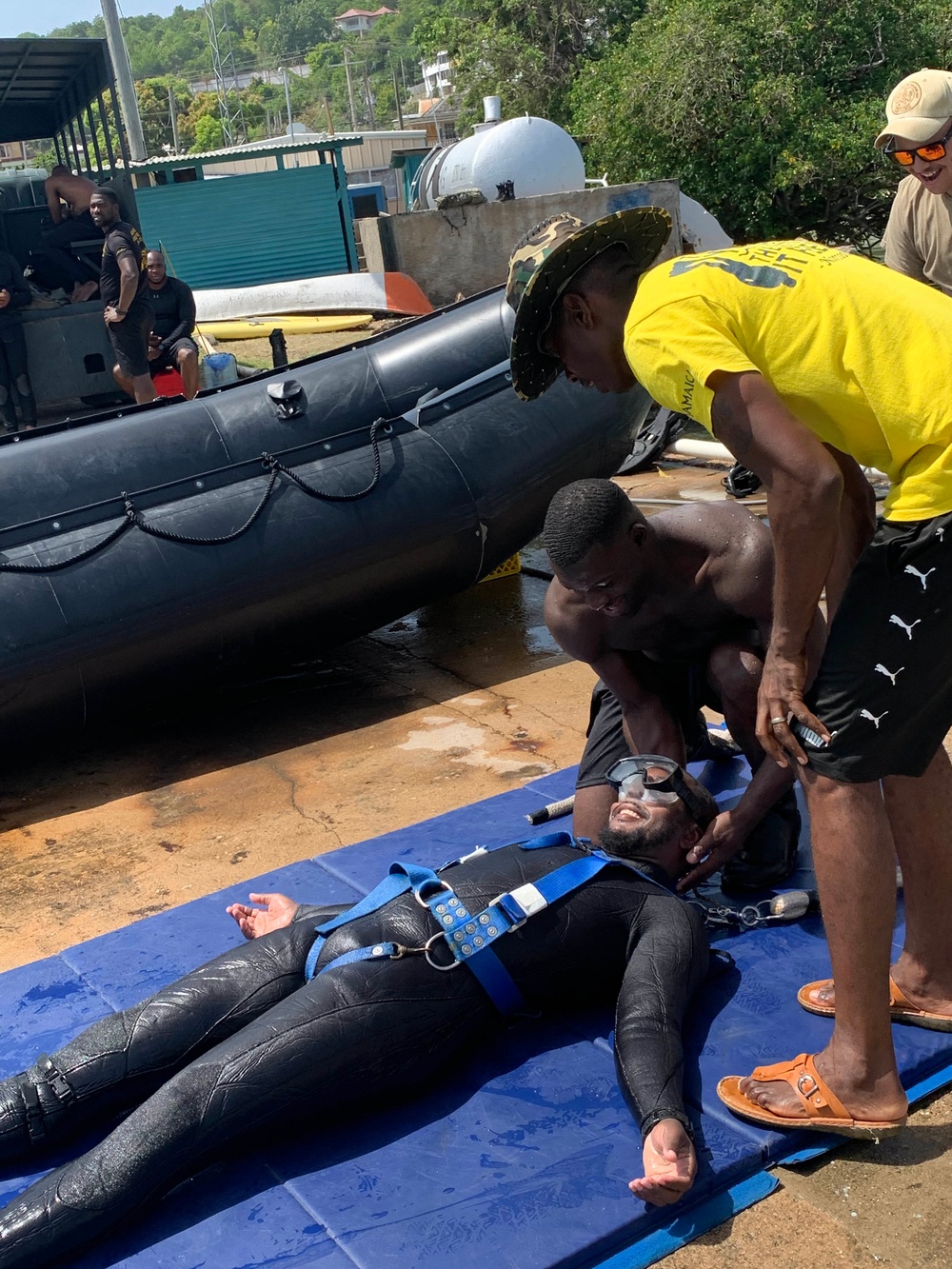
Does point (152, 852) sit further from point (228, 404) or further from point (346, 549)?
point (228, 404)

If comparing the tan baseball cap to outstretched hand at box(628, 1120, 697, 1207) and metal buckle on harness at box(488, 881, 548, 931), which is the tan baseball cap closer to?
metal buckle on harness at box(488, 881, 548, 931)

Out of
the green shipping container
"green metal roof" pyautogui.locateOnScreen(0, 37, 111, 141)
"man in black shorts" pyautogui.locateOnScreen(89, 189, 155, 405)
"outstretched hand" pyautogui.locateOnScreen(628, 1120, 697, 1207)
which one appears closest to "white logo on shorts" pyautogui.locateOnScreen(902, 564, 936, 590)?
"outstretched hand" pyautogui.locateOnScreen(628, 1120, 697, 1207)

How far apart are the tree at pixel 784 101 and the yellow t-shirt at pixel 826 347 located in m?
12.2

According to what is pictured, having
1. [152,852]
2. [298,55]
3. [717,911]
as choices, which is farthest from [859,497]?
[298,55]

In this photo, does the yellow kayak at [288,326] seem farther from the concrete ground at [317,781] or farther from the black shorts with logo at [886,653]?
the black shorts with logo at [886,653]

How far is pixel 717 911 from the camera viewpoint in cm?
324

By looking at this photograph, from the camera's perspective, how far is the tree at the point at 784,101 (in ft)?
44.4

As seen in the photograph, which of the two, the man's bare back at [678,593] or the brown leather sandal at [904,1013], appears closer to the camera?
the brown leather sandal at [904,1013]

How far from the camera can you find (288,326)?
15.0 meters

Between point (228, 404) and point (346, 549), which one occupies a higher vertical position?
point (228, 404)

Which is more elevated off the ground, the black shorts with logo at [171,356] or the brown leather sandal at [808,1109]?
the black shorts with logo at [171,356]

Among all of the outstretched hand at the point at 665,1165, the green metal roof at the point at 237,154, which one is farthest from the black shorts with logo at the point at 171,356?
the green metal roof at the point at 237,154

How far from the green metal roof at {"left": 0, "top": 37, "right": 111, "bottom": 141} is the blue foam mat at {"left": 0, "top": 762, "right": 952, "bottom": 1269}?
355 inches

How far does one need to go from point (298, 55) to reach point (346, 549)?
18345 centimetres
